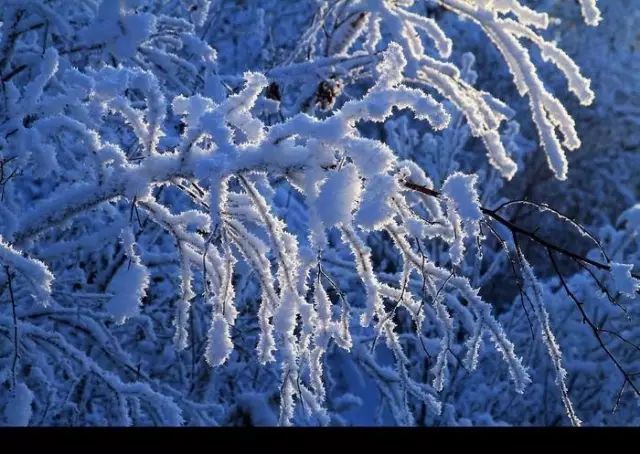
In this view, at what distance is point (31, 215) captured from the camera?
1694 mm

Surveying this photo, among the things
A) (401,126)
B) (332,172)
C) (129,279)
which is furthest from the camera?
(401,126)

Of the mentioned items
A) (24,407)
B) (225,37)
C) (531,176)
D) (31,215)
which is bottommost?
(531,176)

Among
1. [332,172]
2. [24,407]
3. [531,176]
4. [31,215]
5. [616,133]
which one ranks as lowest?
[531,176]

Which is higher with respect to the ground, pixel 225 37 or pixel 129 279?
pixel 129 279

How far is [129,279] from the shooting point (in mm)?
1472

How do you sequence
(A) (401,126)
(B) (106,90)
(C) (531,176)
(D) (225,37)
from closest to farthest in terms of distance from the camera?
(B) (106,90), (D) (225,37), (A) (401,126), (C) (531,176)

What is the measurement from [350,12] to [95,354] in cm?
182
